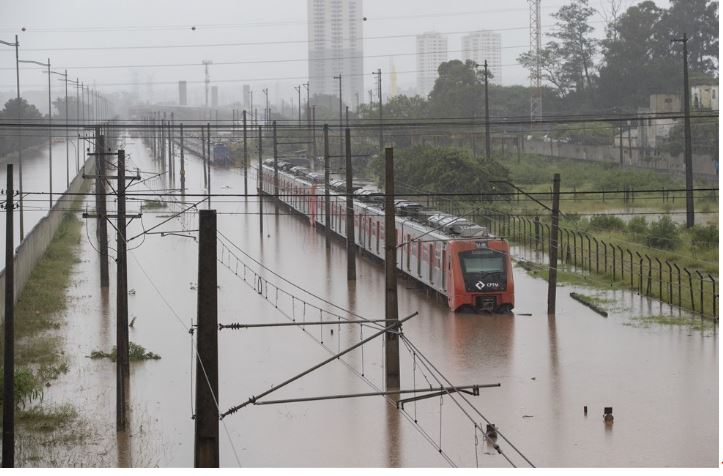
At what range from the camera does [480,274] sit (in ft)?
71.8

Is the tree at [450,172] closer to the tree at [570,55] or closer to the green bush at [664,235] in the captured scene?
the green bush at [664,235]

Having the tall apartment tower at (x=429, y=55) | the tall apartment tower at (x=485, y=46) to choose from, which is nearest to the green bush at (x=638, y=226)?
the tall apartment tower at (x=485, y=46)

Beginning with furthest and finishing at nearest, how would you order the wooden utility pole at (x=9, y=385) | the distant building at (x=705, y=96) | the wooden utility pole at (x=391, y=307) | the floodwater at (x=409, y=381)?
the distant building at (x=705, y=96) → the wooden utility pole at (x=391, y=307) → the floodwater at (x=409, y=381) → the wooden utility pole at (x=9, y=385)

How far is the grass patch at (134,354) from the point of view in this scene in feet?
61.5

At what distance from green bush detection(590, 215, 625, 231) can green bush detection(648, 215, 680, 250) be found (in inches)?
52.1

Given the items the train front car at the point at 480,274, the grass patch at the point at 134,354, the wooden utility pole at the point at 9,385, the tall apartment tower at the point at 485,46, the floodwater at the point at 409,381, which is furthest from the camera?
the tall apartment tower at the point at 485,46

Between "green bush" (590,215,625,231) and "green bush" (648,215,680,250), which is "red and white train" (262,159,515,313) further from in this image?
"green bush" (590,215,625,231)

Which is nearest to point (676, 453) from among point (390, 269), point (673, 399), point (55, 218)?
point (673, 399)

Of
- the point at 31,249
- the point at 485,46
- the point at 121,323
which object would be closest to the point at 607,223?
the point at 31,249

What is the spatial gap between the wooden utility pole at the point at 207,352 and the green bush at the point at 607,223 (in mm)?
24743

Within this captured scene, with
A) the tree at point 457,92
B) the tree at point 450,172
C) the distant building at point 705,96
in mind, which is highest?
the tree at point 457,92

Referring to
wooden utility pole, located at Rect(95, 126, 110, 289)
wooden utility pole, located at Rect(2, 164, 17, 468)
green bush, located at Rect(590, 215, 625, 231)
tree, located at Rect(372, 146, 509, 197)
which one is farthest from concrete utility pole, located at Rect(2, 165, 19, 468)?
tree, located at Rect(372, 146, 509, 197)

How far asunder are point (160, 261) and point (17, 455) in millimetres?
17331

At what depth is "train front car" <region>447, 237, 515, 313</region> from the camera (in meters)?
21.8
